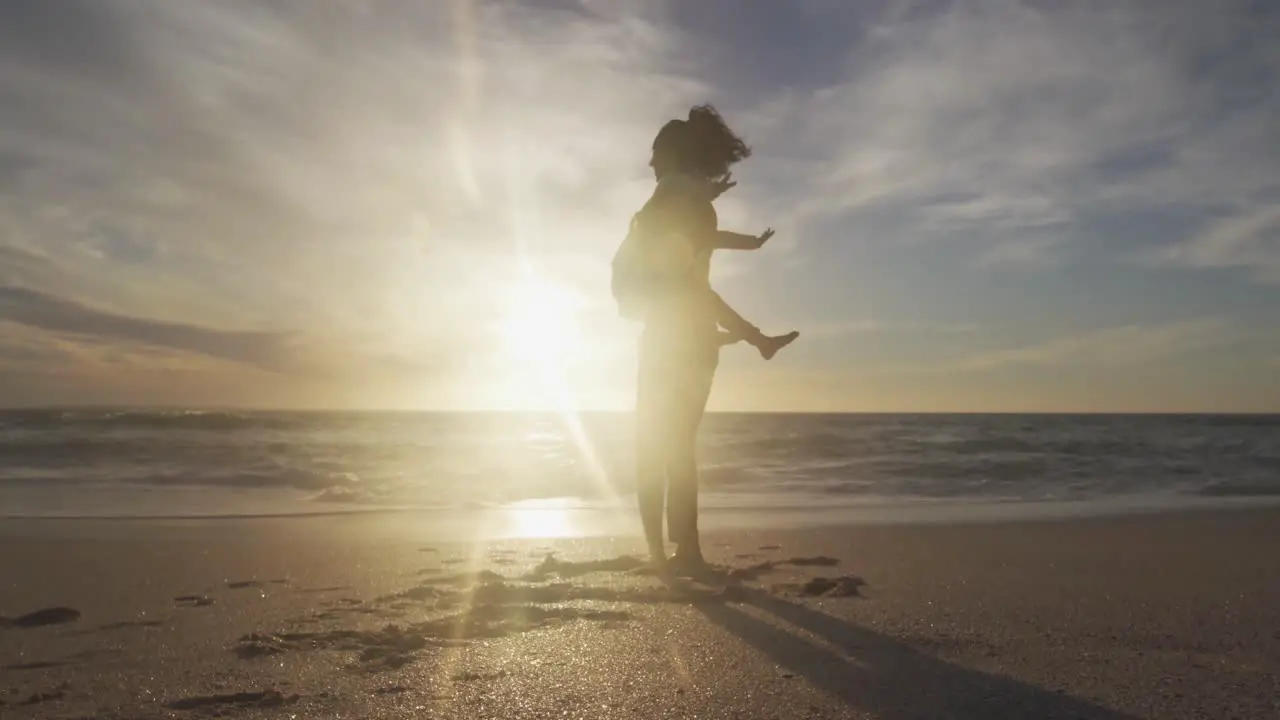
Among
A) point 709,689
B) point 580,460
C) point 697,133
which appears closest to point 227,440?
point 580,460

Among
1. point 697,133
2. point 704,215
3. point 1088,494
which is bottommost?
point 1088,494

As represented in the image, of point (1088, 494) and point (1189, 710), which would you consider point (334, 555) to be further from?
point (1088, 494)

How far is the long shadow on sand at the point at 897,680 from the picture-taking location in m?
1.98

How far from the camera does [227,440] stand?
2175 cm

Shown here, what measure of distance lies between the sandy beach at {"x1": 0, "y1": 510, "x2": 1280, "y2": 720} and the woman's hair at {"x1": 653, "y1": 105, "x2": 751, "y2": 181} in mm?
1833

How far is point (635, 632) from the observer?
2.77 m

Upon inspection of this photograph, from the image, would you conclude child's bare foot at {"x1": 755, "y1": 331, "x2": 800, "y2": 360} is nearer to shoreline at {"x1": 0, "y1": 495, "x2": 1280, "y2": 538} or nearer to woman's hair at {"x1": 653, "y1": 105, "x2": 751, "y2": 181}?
woman's hair at {"x1": 653, "y1": 105, "x2": 751, "y2": 181}

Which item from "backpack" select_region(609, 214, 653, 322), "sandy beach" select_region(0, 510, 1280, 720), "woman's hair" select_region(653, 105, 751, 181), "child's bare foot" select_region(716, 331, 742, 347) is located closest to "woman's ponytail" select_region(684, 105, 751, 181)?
"woman's hair" select_region(653, 105, 751, 181)

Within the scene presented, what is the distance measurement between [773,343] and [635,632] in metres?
1.57

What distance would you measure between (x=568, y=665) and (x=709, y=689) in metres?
0.40

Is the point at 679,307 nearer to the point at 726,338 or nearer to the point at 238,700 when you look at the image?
the point at 726,338

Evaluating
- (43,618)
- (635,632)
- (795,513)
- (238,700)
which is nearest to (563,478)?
(795,513)

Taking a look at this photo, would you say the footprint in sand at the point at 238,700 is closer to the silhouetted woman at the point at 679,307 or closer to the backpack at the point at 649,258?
the silhouetted woman at the point at 679,307

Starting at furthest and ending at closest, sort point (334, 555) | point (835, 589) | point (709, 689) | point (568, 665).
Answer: point (334, 555)
point (835, 589)
point (568, 665)
point (709, 689)
